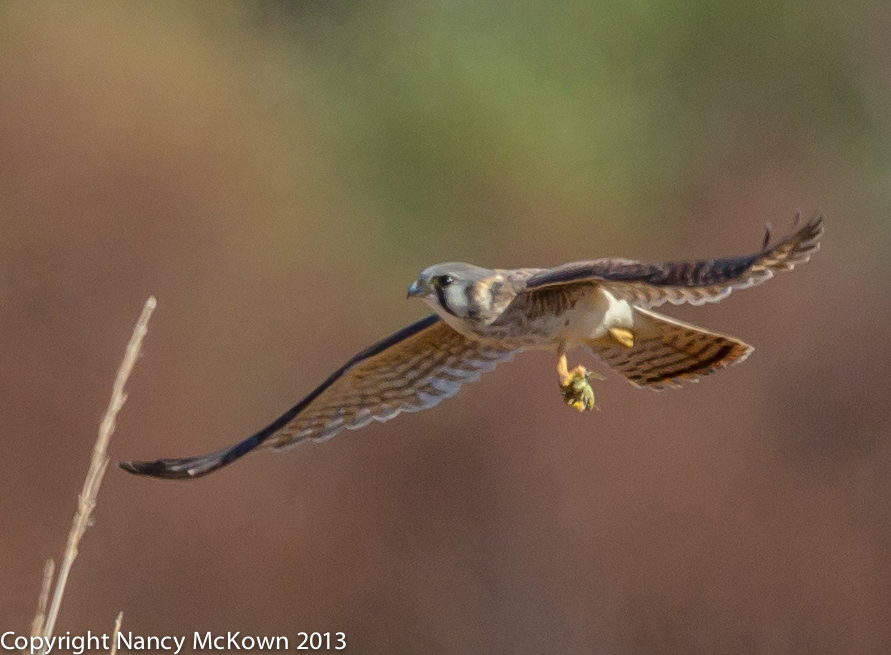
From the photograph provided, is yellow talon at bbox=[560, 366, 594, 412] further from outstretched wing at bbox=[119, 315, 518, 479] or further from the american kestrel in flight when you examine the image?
outstretched wing at bbox=[119, 315, 518, 479]

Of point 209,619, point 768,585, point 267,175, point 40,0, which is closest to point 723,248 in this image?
point 768,585

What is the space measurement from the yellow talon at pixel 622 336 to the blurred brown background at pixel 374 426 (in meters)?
6.10

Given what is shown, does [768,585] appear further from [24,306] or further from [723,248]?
[24,306]

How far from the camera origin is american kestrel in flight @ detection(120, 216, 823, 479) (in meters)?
3.41

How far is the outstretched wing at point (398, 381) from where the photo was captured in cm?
450

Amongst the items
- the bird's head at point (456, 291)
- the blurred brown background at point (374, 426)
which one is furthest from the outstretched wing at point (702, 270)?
the blurred brown background at point (374, 426)

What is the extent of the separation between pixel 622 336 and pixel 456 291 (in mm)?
575

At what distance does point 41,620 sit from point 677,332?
2.69 metres

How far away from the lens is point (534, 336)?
3.99 m

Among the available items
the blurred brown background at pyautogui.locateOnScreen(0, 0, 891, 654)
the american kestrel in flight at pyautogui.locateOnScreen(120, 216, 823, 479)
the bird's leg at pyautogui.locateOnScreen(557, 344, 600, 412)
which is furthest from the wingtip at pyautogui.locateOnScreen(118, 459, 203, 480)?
the blurred brown background at pyautogui.locateOnScreen(0, 0, 891, 654)

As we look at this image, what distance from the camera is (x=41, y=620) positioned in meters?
1.98

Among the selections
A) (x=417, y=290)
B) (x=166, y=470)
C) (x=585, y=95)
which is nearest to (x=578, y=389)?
(x=417, y=290)

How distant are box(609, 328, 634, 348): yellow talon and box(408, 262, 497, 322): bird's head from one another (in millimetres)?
443

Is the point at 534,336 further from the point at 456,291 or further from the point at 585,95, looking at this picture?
the point at 585,95
